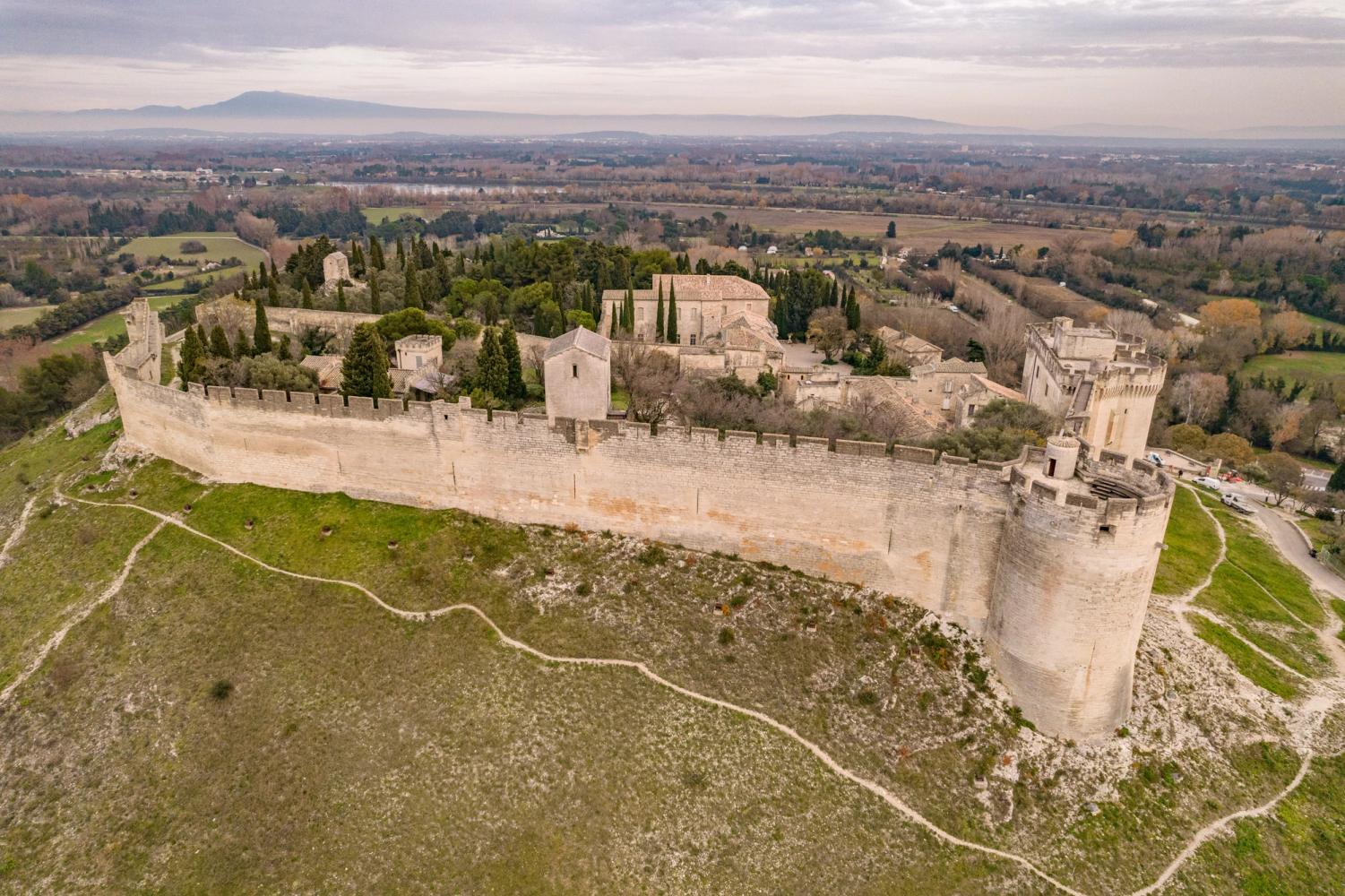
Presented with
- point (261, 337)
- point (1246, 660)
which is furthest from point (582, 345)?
point (1246, 660)

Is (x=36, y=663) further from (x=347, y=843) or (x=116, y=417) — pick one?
(x=116, y=417)

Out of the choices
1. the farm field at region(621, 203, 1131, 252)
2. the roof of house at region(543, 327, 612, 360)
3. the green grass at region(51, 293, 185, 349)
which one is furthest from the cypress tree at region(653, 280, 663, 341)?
the farm field at region(621, 203, 1131, 252)

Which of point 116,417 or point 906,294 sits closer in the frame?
point 116,417

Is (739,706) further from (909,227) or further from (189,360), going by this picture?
(909,227)

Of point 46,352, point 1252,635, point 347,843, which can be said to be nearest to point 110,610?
point 347,843

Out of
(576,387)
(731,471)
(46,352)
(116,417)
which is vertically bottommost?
(46,352)

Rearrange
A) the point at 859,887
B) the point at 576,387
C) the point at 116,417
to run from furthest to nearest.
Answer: the point at 116,417
the point at 576,387
the point at 859,887

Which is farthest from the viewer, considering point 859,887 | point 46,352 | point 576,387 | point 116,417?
point 46,352
